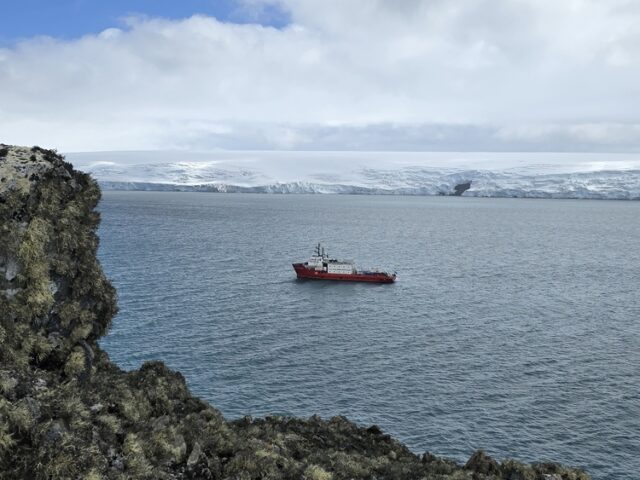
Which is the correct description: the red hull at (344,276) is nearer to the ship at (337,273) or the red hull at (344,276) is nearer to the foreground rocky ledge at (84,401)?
the ship at (337,273)

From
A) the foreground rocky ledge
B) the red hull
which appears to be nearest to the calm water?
the red hull

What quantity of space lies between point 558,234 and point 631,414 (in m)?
144

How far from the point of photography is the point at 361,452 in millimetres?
28703

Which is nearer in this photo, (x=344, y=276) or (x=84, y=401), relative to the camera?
(x=84, y=401)

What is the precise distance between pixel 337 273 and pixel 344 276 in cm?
146

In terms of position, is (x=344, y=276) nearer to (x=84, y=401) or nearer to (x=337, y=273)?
(x=337, y=273)

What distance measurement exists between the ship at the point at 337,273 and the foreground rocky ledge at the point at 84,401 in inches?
2743

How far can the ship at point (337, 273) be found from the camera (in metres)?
101

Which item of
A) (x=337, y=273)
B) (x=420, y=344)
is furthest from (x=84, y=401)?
(x=337, y=273)

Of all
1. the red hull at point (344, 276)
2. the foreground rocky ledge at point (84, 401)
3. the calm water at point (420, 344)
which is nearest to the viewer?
the foreground rocky ledge at point (84, 401)

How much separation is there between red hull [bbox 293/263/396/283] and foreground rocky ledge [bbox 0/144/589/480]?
6922 cm

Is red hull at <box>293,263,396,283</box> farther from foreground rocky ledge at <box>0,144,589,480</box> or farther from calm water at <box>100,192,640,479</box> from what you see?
foreground rocky ledge at <box>0,144,589,480</box>

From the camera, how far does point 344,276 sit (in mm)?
104812

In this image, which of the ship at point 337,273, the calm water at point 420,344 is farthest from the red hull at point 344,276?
the calm water at point 420,344
